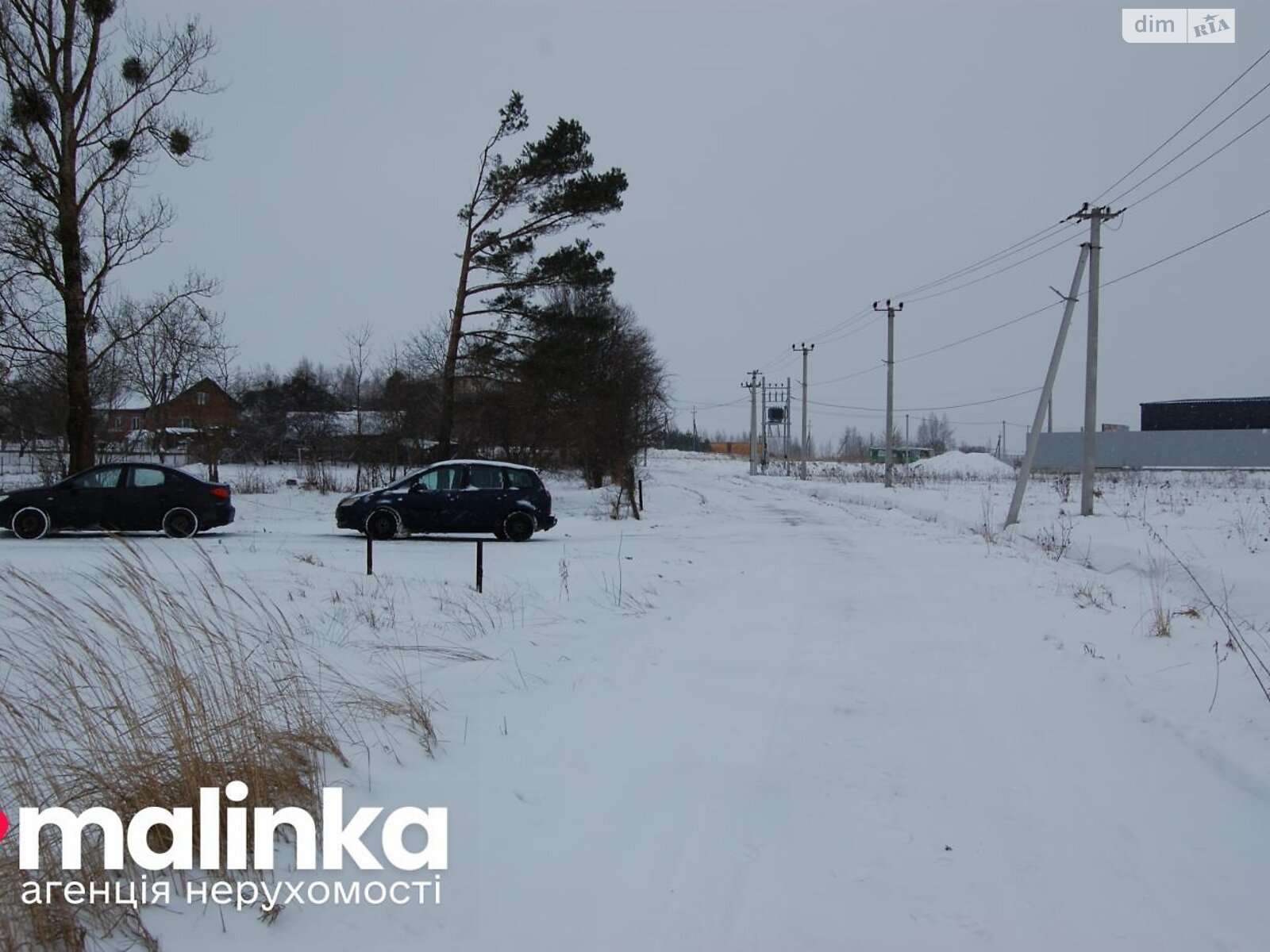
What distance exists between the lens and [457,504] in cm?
1781

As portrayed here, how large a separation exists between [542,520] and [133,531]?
827 centimetres

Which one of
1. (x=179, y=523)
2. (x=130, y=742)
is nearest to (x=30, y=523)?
(x=179, y=523)

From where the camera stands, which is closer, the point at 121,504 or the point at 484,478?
the point at 121,504

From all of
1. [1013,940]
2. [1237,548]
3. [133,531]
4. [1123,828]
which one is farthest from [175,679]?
[1237,548]

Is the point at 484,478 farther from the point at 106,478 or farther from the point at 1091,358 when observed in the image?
the point at 1091,358

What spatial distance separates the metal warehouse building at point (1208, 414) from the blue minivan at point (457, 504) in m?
85.6

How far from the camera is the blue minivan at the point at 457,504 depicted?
1752 cm

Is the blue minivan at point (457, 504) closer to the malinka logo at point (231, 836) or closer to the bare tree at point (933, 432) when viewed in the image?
the malinka logo at point (231, 836)

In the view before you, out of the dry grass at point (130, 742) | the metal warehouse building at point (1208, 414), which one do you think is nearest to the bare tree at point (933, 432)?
the metal warehouse building at point (1208, 414)

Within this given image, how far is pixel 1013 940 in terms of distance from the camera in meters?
3.00

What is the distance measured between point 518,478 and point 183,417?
39.0 meters

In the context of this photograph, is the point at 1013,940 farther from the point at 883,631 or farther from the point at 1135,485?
the point at 1135,485

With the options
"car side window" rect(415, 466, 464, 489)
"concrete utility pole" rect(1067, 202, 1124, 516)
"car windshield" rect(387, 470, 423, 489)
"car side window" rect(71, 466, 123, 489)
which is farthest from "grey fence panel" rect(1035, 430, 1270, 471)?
"car side window" rect(71, 466, 123, 489)

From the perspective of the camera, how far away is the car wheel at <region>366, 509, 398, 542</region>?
57.3ft
